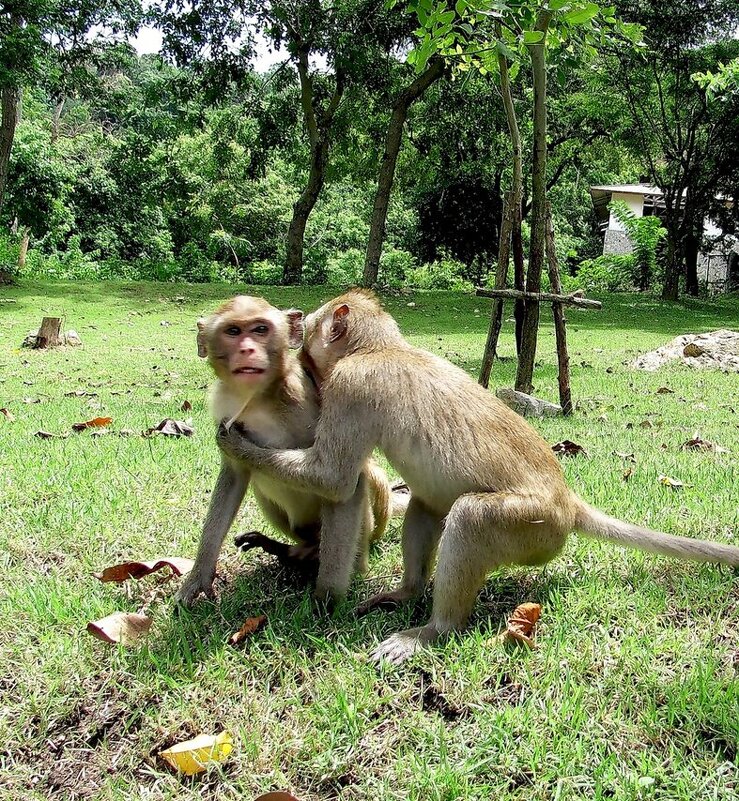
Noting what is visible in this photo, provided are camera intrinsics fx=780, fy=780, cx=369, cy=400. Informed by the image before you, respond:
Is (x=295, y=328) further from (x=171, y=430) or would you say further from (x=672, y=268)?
(x=672, y=268)

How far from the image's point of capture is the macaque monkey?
9.77 feet

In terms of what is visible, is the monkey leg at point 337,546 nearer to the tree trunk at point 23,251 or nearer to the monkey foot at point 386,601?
the monkey foot at point 386,601

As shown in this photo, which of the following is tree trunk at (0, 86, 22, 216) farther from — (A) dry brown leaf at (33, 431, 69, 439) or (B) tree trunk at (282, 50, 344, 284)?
(A) dry brown leaf at (33, 431, 69, 439)

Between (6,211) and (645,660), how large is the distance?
27701mm

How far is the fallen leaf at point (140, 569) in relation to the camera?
352 centimetres

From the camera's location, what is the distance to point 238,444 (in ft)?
10.9

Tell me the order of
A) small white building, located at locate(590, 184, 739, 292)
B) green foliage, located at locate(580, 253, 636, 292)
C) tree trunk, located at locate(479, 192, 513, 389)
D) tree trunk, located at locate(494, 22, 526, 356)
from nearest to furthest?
tree trunk, located at locate(494, 22, 526, 356) → tree trunk, located at locate(479, 192, 513, 389) → green foliage, located at locate(580, 253, 636, 292) → small white building, located at locate(590, 184, 739, 292)

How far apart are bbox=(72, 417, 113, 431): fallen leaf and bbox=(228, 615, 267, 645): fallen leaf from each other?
368cm

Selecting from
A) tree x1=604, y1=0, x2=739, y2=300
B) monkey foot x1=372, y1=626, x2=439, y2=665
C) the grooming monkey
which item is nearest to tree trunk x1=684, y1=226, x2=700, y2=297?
tree x1=604, y1=0, x2=739, y2=300

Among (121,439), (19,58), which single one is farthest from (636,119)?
(121,439)

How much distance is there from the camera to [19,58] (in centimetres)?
1571

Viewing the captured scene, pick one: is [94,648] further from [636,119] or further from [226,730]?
[636,119]

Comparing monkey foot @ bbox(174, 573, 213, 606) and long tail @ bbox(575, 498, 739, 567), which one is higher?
long tail @ bbox(575, 498, 739, 567)

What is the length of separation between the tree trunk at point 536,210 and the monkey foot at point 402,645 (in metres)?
5.94
